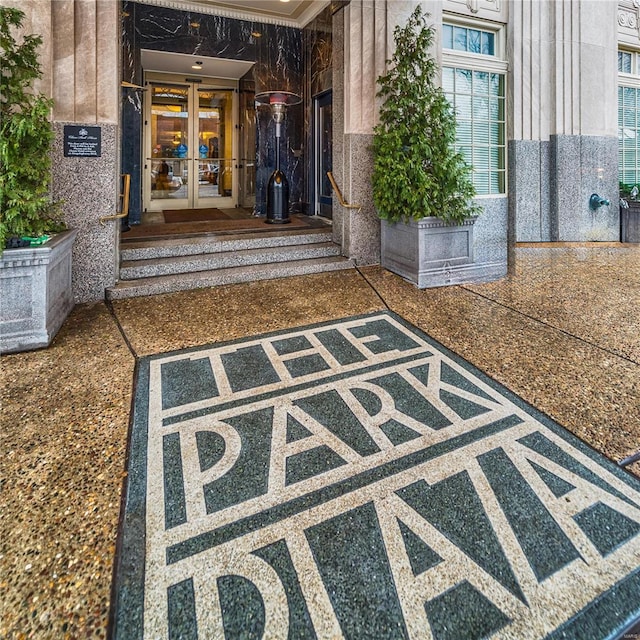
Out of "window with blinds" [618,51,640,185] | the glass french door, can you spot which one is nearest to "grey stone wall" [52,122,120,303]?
the glass french door

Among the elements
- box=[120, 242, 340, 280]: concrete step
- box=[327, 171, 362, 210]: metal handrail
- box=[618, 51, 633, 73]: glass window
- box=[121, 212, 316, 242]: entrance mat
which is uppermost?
box=[618, 51, 633, 73]: glass window

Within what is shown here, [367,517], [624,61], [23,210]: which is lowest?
[367,517]

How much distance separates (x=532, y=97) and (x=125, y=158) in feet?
22.7

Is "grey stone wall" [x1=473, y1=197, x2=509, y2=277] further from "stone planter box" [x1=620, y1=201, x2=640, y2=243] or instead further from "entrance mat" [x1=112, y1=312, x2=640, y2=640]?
"entrance mat" [x1=112, y1=312, x2=640, y2=640]

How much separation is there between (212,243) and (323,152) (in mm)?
3343

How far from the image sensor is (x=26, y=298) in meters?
3.28

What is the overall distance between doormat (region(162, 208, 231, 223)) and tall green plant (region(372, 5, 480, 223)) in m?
3.59

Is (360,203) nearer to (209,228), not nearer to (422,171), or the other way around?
(422,171)

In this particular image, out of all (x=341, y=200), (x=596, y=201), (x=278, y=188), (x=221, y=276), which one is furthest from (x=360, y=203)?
(x=596, y=201)

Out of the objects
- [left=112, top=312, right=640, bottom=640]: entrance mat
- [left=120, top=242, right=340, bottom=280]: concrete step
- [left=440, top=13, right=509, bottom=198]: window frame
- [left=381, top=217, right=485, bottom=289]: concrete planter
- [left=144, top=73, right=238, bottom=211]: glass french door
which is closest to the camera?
[left=112, top=312, right=640, bottom=640]: entrance mat

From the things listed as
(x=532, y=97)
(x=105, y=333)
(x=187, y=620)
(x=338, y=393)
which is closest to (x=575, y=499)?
(x=338, y=393)

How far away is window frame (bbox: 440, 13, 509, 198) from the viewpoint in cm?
648

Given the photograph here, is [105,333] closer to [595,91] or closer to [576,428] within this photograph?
[576,428]

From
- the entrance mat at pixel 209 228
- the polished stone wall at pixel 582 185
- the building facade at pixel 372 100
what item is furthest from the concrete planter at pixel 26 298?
the polished stone wall at pixel 582 185
